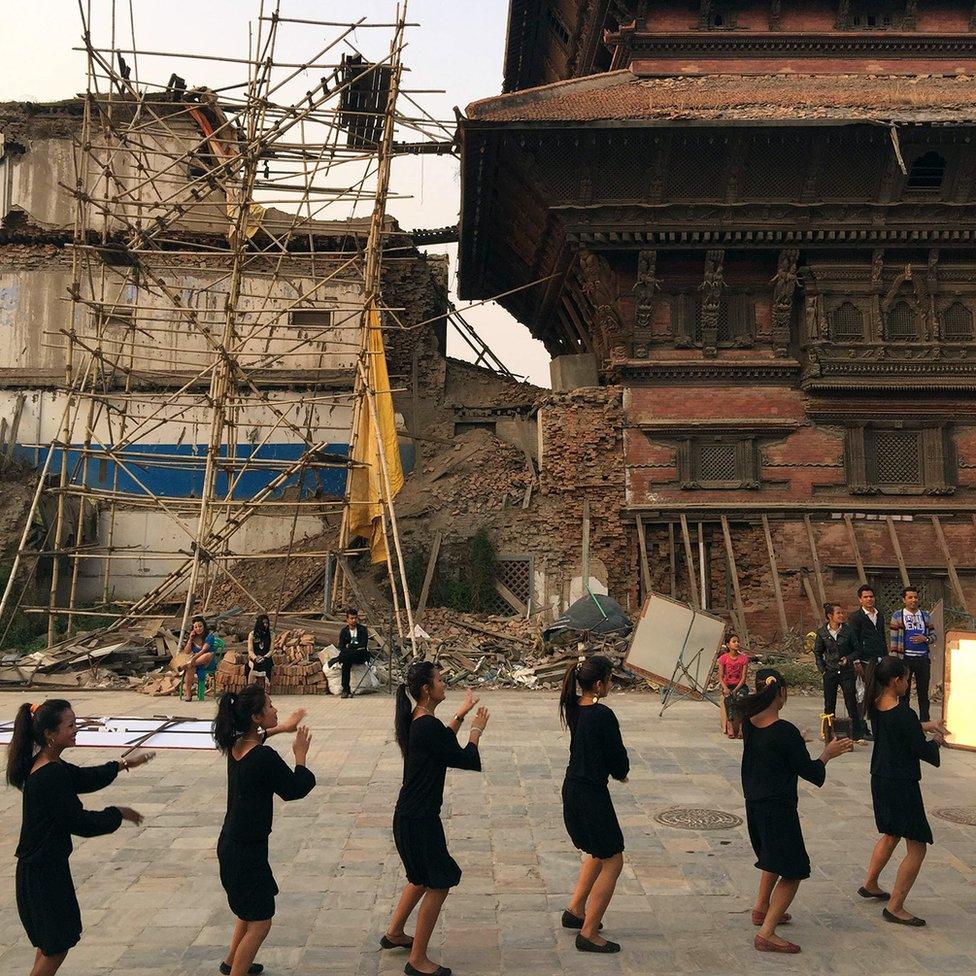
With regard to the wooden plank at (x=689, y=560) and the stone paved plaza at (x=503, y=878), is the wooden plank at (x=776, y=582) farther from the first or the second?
the stone paved plaza at (x=503, y=878)

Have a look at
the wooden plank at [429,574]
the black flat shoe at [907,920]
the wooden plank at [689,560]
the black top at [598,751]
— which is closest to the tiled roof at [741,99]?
the wooden plank at [689,560]

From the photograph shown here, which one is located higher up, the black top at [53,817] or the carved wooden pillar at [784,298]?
the carved wooden pillar at [784,298]

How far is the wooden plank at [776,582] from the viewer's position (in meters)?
18.3

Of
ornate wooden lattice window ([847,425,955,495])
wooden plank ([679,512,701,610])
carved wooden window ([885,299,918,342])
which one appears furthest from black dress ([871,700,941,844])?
carved wooden window ([885,299,918,342])

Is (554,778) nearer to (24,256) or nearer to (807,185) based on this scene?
(807,185)

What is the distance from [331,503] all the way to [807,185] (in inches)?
440

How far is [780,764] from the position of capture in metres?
5.43

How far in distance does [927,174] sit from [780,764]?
1748 cm

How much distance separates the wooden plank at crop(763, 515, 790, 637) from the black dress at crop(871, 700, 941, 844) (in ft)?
41.1

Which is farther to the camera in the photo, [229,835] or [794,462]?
[794,462]

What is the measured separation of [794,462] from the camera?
19.4 meters

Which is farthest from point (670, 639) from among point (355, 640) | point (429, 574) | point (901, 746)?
point (901, 746)

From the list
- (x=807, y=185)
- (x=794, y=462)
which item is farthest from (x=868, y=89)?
(x=794, y=462)

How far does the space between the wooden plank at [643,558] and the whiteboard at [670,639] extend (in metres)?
4.81
